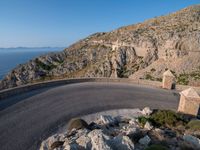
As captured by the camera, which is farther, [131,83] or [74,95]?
[131,83]

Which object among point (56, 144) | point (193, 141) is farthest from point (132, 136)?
point (56, 144)

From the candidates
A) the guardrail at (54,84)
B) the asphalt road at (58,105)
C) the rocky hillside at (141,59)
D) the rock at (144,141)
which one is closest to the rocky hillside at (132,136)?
the rock at (144,141)

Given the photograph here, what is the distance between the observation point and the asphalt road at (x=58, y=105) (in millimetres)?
9570

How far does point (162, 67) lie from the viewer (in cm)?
4059

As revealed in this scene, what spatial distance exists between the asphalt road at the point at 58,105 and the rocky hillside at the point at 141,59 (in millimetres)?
16818

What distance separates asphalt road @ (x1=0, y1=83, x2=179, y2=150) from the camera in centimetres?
957

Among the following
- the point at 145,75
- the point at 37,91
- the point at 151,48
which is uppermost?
the point at 151,48

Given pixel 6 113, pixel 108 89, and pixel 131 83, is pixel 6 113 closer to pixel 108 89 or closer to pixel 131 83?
pixel 108 89

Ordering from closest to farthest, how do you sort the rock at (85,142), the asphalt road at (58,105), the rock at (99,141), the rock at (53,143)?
the rock at (99,141), the rock at (85,142), the rock at (53,143), the asphalt road at (58,105)

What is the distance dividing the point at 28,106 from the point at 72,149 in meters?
8.25

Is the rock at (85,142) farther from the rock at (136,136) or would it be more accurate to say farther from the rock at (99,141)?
the rock at (136,136)

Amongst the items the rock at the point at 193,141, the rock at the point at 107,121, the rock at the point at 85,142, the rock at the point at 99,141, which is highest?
the rock at the point at 99,141

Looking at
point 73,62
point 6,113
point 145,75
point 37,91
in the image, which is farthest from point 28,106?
point 73,62

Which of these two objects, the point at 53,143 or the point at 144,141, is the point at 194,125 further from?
the point at 53,143
